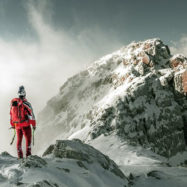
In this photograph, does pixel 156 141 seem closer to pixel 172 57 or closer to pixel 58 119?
pixel 172 57

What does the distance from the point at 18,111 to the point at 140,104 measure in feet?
265

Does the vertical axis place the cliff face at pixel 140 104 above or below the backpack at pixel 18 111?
above

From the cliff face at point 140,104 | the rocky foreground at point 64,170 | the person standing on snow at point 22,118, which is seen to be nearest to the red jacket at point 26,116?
the person standing on snow at point 22,118

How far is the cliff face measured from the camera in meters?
81.7

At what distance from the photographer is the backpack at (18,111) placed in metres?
10.9

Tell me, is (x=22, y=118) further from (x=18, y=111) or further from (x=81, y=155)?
(x=81, y=155)

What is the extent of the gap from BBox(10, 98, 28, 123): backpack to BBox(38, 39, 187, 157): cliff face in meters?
58.5

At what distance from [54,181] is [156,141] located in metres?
80.0

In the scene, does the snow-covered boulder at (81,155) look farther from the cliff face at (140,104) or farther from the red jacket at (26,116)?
the cliff face at (140,104)

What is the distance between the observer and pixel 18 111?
1105 cm

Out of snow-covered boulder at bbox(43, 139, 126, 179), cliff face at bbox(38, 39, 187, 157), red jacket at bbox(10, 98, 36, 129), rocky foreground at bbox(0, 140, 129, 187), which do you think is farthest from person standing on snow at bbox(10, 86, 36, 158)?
cliff face at bbox(38, 39, 187, 157)

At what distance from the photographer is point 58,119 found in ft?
483

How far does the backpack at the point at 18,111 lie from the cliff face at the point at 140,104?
58520 millimetres

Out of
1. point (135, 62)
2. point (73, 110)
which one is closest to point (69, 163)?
point (135, 62)
